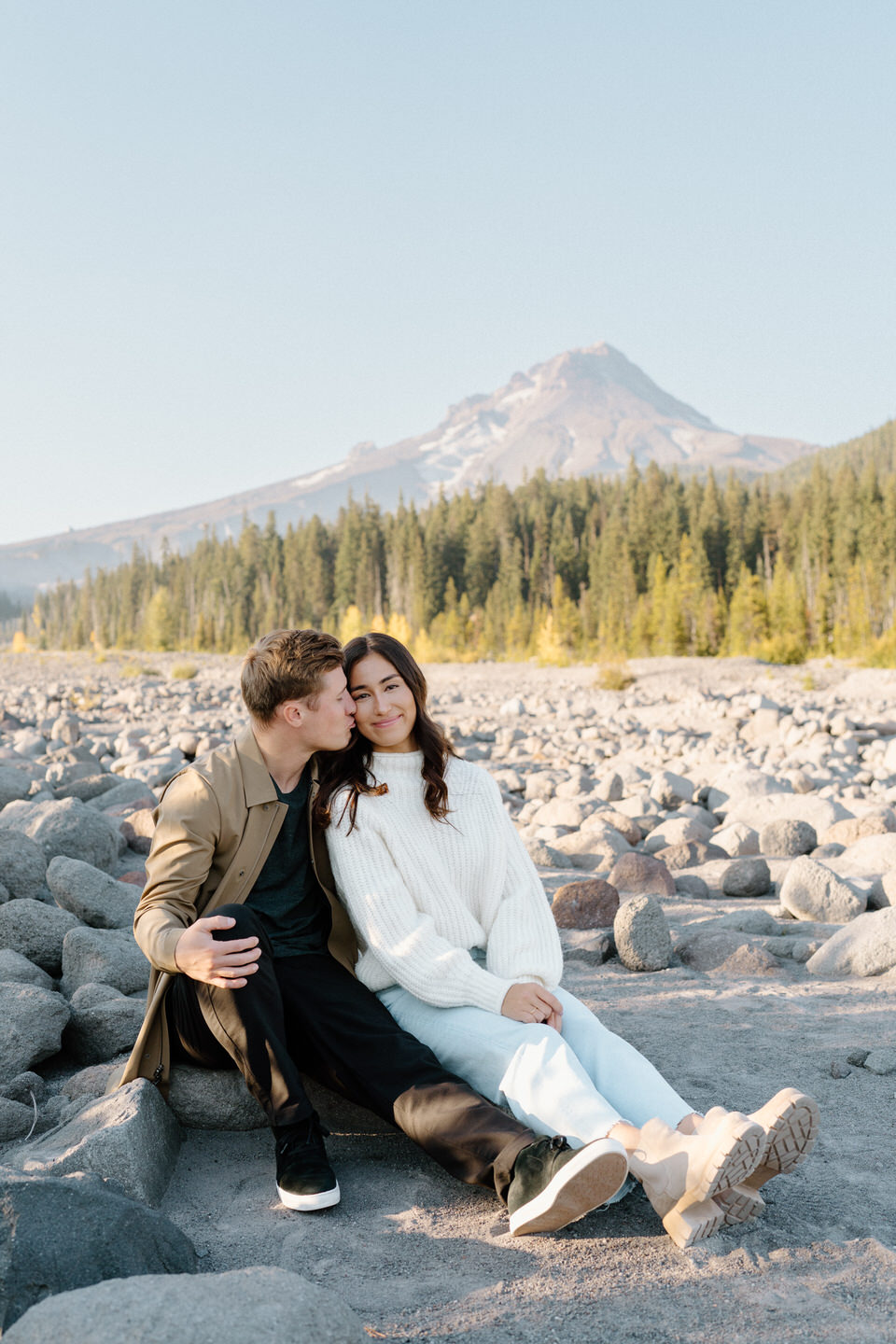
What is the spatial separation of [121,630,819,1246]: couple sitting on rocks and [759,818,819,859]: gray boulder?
394cm

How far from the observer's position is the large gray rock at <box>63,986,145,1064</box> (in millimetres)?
3352

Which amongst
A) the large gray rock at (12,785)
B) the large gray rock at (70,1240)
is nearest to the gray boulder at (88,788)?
the large gray rock at (12,785)

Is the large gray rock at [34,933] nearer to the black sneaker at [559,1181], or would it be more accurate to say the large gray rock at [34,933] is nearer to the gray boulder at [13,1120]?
the gray boulder at [13,1120]

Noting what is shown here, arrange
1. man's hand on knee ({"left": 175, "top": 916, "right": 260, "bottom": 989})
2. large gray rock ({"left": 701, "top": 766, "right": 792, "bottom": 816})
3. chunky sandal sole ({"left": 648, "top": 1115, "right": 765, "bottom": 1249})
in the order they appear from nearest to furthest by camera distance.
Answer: chunky sandal sole ({"left": 648, "top": 1115, "right": 765, "bottom": 1249}) < man's hand on knee ({"left": 175, "top": 916, "right": 260, "bottom": 989}) < large gray rock ({"left": 701, "top": 766, "right": 792, "bottom": 816})

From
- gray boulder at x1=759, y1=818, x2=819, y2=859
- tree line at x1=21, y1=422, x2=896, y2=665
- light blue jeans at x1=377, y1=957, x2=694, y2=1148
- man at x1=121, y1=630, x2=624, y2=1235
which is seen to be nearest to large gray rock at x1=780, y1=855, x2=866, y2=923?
gray boulder at x1=759, y1=818, x2=819, y2=859

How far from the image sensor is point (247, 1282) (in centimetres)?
171

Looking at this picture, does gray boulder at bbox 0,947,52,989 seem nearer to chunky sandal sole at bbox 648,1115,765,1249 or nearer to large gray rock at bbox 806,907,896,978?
chunky sandal sole at bbox 648,1115,765,1249

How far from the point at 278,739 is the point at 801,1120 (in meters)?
1.80

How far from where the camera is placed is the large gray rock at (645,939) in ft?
14.1

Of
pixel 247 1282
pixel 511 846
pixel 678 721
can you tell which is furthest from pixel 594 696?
pixel 247 1282

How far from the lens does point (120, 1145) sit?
7.90 feet

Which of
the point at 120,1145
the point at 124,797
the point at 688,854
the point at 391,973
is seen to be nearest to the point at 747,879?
the point at 688,854

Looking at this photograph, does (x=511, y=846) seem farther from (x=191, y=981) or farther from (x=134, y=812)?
(x=134, y=812)

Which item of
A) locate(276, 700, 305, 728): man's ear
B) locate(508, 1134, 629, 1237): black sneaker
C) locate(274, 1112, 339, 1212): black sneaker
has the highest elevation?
locate(276, 700, 305, 728): man's ear
